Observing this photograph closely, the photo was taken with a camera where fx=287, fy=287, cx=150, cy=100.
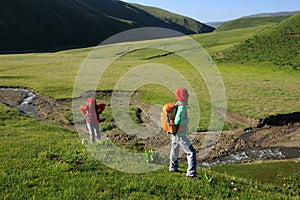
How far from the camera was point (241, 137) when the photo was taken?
26.4 meters

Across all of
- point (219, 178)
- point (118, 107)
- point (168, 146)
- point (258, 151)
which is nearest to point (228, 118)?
point (258, 151)

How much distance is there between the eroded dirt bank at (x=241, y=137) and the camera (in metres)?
23.2

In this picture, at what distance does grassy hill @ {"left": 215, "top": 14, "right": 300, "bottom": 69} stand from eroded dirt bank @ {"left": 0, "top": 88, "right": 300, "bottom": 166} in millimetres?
47744

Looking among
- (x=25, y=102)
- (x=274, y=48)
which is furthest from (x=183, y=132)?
(x=274, y=48)

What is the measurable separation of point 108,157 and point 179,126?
4.18m

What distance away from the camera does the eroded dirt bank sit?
914 inches

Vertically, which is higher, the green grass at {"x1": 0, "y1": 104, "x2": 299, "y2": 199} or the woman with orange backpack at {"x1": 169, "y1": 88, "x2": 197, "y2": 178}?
the woman with orange backpack at {"x1": 169, "y1": 88, "x2": 197, "y2": 178}

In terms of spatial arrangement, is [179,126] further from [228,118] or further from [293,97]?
[293,97]

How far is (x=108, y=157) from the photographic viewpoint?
1360 centimetres

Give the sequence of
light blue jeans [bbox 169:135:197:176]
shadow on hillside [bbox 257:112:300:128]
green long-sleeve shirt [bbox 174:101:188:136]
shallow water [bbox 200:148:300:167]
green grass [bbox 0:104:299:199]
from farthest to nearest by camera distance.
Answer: shadow on hillside [bbox 257:112:300:128], shallow water [bbox 200:148:300:167], light blue jeans [bbox 169:135:197:176], green long-sleeve shirt [bbox 174:101:188:136], green grass [bbox 0:104:299:199]

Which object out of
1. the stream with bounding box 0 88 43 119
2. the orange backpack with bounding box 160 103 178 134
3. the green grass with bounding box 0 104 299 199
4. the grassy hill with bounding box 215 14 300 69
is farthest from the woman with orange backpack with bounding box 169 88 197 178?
the grassy hill with bounding box 215 14 300 69

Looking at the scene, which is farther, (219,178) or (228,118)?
(228,118)

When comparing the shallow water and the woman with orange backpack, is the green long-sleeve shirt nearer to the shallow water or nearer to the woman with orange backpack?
the woman with orange backpack

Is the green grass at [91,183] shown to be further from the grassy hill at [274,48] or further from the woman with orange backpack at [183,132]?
the grassy hill at [274,48]
